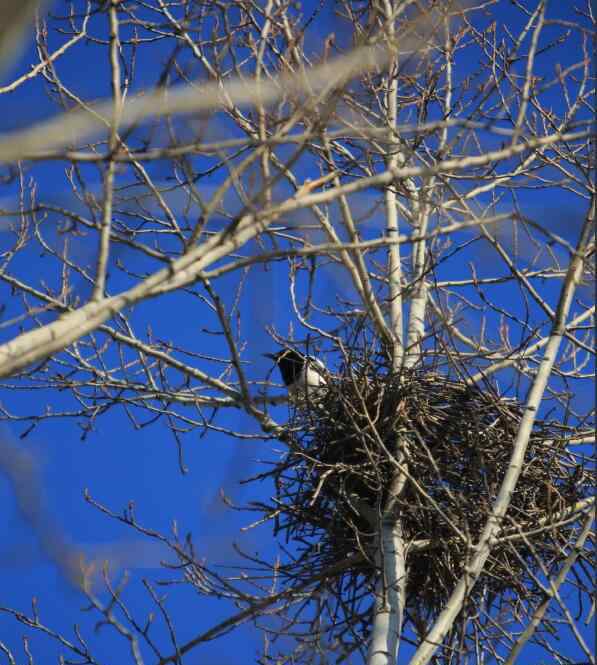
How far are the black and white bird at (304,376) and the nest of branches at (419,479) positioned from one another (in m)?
0.08

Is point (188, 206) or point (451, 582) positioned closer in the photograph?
point (188, 206)

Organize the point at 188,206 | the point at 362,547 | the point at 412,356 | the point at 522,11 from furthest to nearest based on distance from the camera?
the point at 522,11 → the point at 412,356 → the point at 362,547 → the point at 188,206

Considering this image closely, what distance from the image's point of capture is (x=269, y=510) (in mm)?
4344

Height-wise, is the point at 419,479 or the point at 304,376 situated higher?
the point at 304,376

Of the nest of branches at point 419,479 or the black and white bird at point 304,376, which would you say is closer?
the nest of branches at point 419,479

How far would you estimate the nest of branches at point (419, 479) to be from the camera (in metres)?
4.17

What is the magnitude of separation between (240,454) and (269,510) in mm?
1642

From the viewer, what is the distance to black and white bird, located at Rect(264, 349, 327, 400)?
14.9 feet

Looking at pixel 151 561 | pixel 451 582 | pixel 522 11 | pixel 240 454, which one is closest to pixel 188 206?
pixel 240 454

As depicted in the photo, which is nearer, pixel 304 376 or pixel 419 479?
pixel 419 479

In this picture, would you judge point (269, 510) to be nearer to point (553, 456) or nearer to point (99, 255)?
point (553, 456)

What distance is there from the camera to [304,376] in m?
4.73

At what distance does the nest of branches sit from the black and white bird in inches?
3.2

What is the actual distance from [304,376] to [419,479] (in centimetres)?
84
